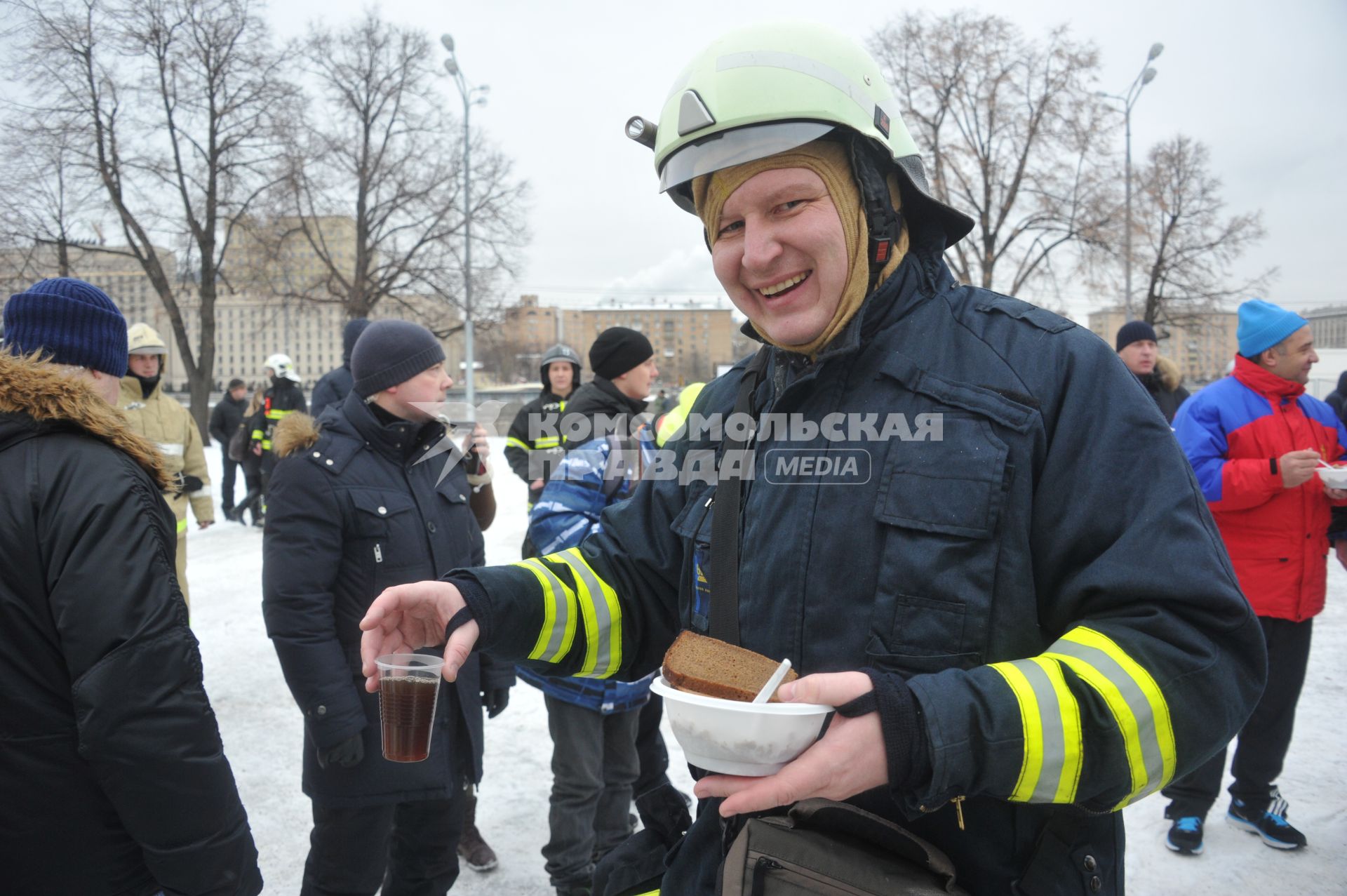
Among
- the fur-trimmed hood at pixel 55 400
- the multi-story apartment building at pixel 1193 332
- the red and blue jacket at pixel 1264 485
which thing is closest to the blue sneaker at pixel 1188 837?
→ the red and blue jacket at pixel 1264 485

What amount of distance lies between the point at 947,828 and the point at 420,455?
2.46 m

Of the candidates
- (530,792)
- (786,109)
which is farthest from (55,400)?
(530,792)

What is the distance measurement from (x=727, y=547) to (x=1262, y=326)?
367 cm

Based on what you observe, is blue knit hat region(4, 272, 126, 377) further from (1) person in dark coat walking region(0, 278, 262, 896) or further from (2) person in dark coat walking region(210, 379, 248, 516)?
(2) person in dark coat walking region(210, 379, 248, 516)

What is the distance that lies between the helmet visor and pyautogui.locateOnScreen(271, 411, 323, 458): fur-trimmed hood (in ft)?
6.87

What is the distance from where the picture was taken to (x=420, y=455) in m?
3.23

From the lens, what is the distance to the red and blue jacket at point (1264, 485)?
Answer: 384cm

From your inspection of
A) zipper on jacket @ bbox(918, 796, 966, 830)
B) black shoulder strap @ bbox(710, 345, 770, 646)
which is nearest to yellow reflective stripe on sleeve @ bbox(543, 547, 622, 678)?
black shoulder strap @ bbox(710, 345, 770, 646)

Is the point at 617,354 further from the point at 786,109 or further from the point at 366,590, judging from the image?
the point at 786,109

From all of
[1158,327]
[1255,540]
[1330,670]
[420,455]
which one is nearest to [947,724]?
[420,455]

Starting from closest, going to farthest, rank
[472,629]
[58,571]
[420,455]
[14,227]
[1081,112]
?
[472,629]
[58,571]
[420,455]
[14,227]
[1081,112]

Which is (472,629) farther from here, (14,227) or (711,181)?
(14,227)

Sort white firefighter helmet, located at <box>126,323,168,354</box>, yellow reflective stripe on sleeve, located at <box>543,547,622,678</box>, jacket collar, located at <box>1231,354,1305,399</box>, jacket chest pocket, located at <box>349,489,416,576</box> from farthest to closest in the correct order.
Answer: white firefighter helmet, located at <box>126,323,168,354</box> < jacket collar, located at <box>1231,354,1305,399</box> < jacket chest pocket, located at <box>349,489,416,576</box> < yellow reflective stripe on sleeve, located at <box>543,547,622,678</box>

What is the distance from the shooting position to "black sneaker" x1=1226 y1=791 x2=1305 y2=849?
12.5 feet
